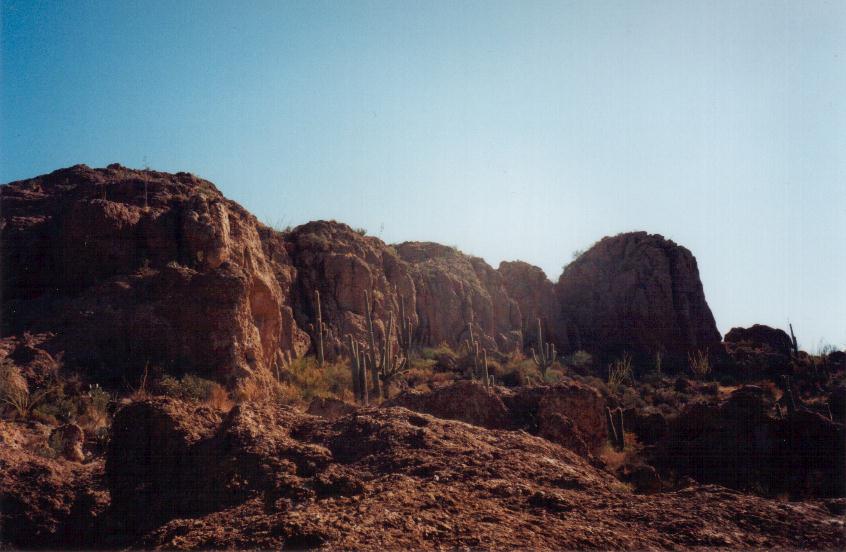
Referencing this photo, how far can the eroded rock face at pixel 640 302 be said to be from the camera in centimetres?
4209

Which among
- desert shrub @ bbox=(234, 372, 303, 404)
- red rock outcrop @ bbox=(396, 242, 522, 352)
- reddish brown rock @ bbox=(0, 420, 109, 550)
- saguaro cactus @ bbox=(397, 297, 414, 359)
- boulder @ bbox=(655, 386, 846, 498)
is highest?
red rock outcrop @ bbox=(396, 242, 522, 352)

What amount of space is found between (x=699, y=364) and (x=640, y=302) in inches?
233

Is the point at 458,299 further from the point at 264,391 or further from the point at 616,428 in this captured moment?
the point at 264,391

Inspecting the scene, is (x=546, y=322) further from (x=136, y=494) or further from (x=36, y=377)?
(x=136, y=494)

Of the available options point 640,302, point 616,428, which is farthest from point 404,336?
point 640,302

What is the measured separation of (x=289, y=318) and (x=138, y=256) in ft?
23.8

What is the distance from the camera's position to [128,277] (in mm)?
17188

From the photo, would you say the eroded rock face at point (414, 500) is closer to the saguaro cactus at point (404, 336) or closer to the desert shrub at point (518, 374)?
the saguaro cactus at point (404, 336)

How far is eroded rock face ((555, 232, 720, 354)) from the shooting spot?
4209 centimetres

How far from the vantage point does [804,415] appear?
48.8 feet

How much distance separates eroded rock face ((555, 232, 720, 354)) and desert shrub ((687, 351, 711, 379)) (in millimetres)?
954

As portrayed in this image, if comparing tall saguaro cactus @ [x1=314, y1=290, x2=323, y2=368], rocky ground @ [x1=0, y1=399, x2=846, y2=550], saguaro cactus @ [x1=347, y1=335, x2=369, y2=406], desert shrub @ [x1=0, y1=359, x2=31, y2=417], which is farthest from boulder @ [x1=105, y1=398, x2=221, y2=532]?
tall saguaro cactus @ [x1=314, y1=290, x2=323, y2=368]

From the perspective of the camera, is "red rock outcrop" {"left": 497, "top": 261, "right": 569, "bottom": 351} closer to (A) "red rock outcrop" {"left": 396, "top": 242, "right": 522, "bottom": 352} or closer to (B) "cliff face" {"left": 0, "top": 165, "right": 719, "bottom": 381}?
(A) "red rock outcrop" {"left": 396, "top": 242, "right": 522, "bottom": 352}

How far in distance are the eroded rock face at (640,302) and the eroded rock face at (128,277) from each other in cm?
2842
